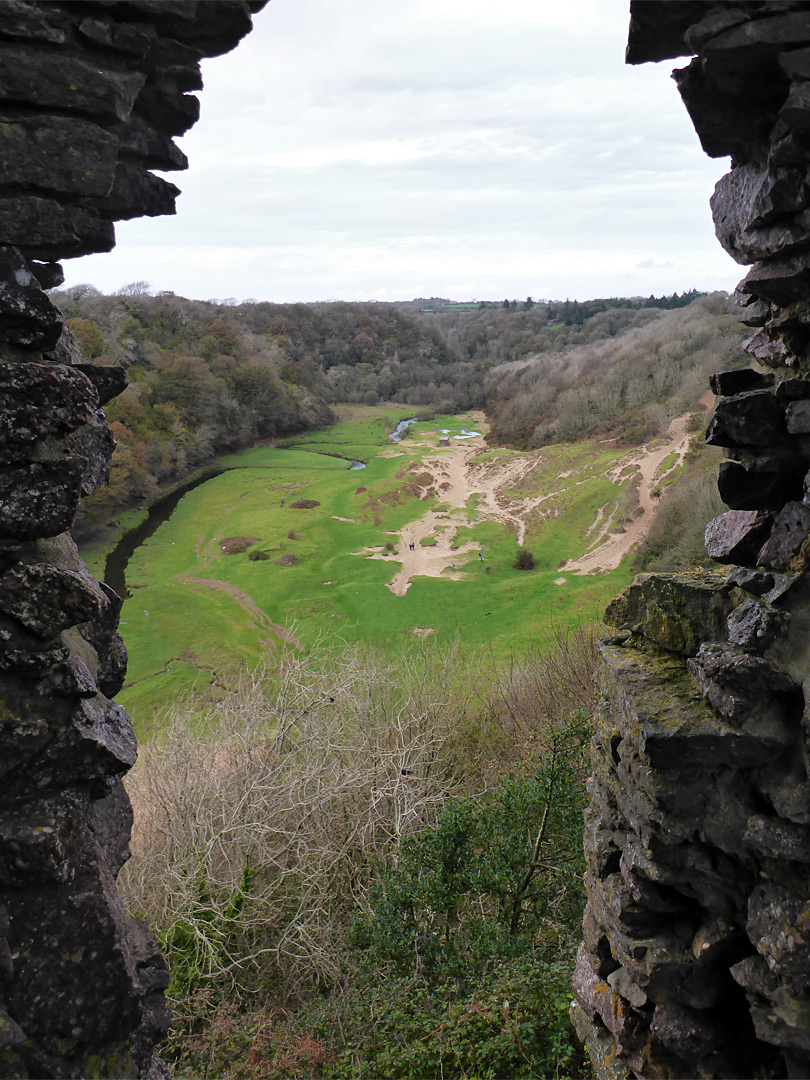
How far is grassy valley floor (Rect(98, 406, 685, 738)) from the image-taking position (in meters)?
39.5

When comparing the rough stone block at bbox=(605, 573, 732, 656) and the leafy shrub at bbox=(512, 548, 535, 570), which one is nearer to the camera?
the rough stone block at bbox=(605, 573, 732, 656)

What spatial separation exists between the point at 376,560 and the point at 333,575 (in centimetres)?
368

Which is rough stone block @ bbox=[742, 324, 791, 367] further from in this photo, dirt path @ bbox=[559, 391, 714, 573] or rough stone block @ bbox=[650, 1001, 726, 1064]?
dirt path @ bbox=[559, 391, 714, 573]

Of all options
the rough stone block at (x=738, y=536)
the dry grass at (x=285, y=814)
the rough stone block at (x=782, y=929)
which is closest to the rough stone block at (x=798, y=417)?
the rough stone block at (x=738, y=536)

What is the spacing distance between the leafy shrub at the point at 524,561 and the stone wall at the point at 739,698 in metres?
40.6

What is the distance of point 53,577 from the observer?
253 inches

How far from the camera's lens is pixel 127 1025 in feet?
22.1

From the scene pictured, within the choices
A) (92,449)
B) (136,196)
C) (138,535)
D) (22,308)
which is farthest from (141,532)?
(22,308)

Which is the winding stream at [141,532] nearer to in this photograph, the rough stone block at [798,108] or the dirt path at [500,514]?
the dirt path at [500,514]

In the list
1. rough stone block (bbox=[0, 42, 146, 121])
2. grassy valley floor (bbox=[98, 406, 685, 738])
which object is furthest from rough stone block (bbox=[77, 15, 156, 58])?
grassy valley floor (bbox=[98, 406, 685, 738])

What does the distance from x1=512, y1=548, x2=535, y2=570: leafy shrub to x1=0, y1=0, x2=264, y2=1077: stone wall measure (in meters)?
41.7

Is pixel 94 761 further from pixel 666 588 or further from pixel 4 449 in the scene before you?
pixel 666 588

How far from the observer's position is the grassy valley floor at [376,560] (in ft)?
129

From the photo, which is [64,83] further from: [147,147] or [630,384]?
[630,384]
